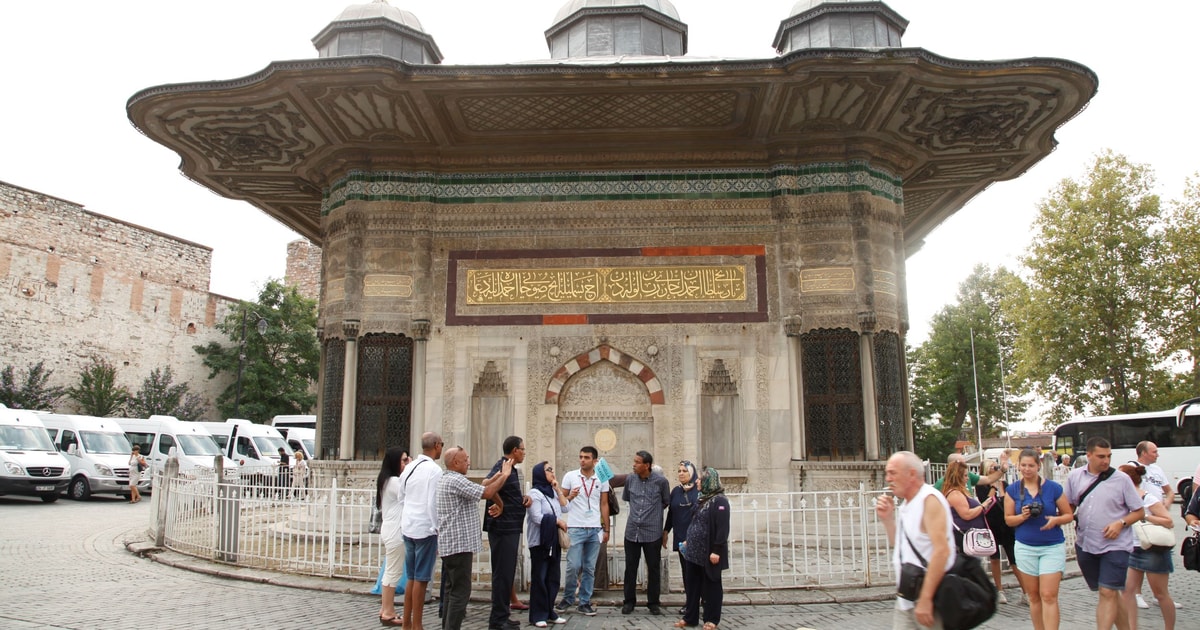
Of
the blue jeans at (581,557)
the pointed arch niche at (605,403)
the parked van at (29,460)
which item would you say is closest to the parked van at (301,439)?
the parked van at (29,460)

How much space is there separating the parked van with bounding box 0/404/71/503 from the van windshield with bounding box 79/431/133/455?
90 cm

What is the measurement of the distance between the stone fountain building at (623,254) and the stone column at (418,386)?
0.04 m

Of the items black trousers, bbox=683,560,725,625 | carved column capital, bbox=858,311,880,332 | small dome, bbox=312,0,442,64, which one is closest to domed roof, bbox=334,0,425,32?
A: small dome, bbox=312,0,442,64

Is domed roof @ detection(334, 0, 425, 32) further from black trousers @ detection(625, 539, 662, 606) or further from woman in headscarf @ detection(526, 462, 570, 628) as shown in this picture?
black trousers @ detection(625, 539, 662, 606)

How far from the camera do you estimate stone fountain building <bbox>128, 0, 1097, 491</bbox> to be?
930cm

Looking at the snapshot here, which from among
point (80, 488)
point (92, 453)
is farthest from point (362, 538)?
point (92, 453)

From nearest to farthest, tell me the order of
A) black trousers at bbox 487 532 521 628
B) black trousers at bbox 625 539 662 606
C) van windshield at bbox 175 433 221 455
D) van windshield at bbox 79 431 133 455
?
black trousers at bbox 487 532 521 628, black trousers at bbox 625 539 662 606, van windshield at bbox 79 431 133 455, van windshield at bbox 175 433 221 455

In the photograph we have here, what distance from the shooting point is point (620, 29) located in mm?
12961

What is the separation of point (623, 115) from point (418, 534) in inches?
240

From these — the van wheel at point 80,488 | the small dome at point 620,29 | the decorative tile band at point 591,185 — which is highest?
the small dome at point 620,29

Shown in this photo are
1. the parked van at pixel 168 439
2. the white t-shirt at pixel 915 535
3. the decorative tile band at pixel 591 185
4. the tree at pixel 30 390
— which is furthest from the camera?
the tree at pixel 30 390

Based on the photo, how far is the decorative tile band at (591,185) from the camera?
10.1 metres

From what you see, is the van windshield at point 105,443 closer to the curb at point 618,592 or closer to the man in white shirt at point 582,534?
the curb at point 618,592

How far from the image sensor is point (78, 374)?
21.9 metres
